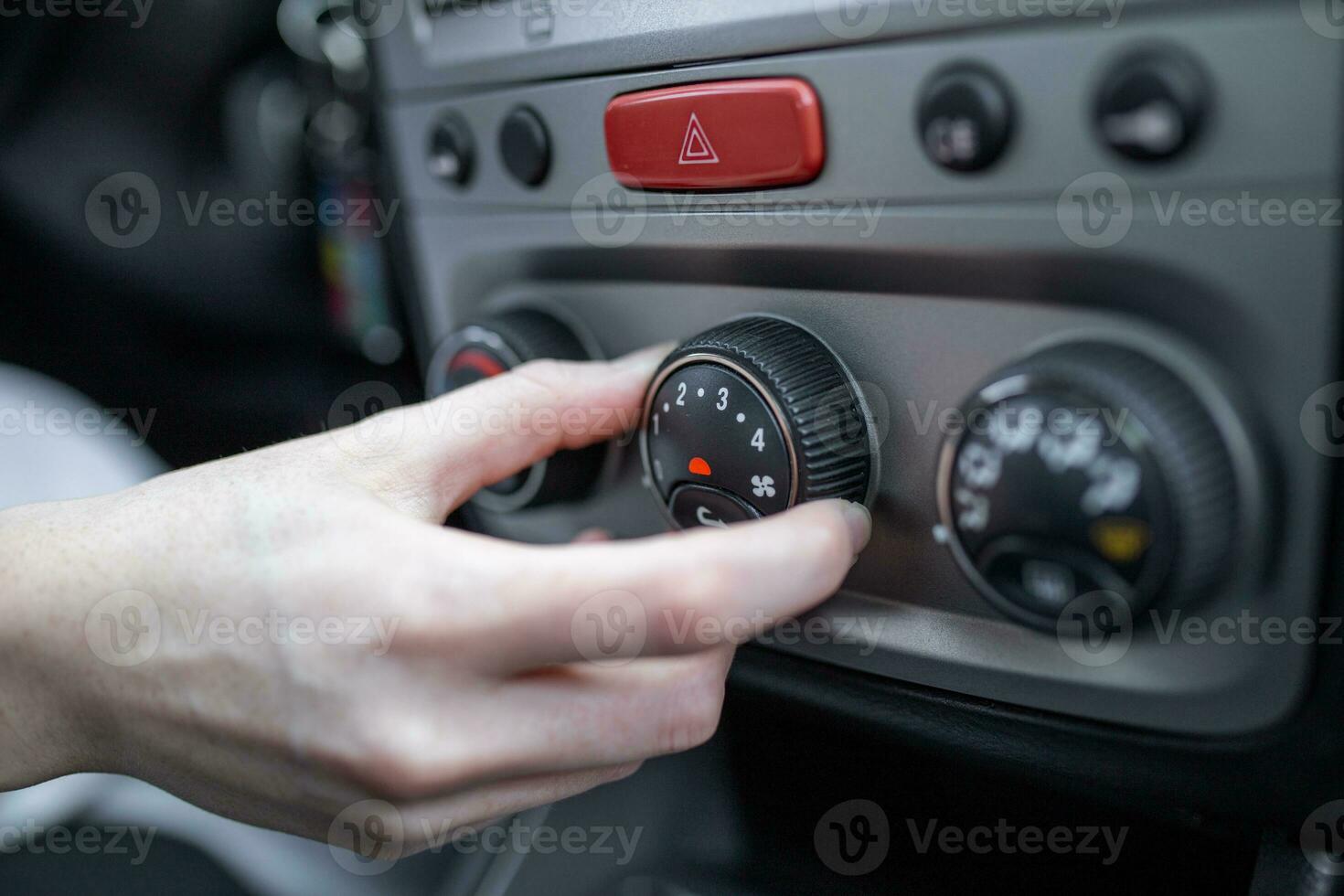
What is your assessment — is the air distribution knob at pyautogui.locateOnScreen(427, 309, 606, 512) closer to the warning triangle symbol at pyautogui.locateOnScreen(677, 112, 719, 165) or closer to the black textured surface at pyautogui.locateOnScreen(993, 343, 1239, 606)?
the warning triangle symbol at pyautogui.locateOnScreen(677, 112, 719, 165)

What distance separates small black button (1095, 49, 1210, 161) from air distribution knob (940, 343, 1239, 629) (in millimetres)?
72

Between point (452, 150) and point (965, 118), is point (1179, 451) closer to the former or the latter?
point (965, 118)

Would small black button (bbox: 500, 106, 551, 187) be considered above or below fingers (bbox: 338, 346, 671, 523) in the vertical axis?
above

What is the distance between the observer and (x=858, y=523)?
1.44ft

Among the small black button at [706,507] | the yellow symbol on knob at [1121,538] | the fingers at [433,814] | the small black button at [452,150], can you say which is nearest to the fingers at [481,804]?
the fingers at [433,814]

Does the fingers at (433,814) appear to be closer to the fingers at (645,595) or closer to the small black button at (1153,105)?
the fingers at (645,595)

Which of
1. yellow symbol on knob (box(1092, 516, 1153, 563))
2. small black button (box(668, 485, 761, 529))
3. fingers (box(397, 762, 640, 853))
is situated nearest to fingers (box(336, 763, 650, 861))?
fingers (box(397, 762, 640, 853))

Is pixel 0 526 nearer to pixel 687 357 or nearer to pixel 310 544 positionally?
pixel 310 544

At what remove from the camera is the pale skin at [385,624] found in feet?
1.28

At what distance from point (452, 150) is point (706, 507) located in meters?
0.25

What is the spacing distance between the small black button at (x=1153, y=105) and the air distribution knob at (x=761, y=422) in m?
0.15

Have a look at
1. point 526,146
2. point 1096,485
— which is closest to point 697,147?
point 526,146

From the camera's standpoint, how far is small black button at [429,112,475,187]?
582mm

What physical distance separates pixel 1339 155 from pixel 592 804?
53 centimetres
